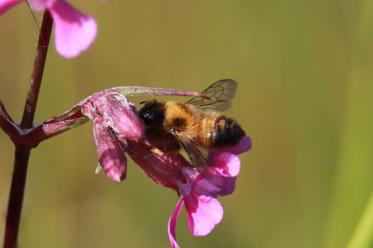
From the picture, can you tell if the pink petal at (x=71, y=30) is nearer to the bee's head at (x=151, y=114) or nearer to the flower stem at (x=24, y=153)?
the flower stem at (x=24, y=153)

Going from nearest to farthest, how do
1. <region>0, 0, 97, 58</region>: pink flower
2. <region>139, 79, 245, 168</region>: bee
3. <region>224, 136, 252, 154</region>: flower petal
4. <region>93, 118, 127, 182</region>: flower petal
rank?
<region>0, 0, 97, 58</region>: pink flower, <region>93, 118, 127, 182</region>: flower petal, <region>139, 79, 245, 168</region>: bee, <region>224, 136, 252, 154</region>: flower petal

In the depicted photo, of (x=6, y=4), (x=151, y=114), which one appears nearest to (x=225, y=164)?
(x=151, y=114)

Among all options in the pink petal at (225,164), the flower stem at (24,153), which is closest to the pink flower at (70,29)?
the flower stem at (24,153)

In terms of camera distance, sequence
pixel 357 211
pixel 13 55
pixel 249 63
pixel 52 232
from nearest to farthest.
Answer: pixel 357 211, pixel 52 232, pixel 13 55, pixel 249 63

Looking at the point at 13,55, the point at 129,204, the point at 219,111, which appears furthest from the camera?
the point at 13,55

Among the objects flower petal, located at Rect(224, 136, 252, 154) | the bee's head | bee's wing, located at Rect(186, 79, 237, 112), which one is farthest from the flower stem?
flower petal, located at Rect(224, 136, 252, 154)

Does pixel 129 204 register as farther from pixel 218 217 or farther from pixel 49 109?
pixel 218 217

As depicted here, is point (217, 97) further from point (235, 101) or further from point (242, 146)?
point (235, 101)

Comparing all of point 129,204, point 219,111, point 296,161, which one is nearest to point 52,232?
point 129,204

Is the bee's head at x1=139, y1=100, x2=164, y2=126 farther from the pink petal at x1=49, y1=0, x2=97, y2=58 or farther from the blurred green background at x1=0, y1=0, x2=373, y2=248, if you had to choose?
the blurred green background at x1=0, y1=0, x2=373, y2=248
